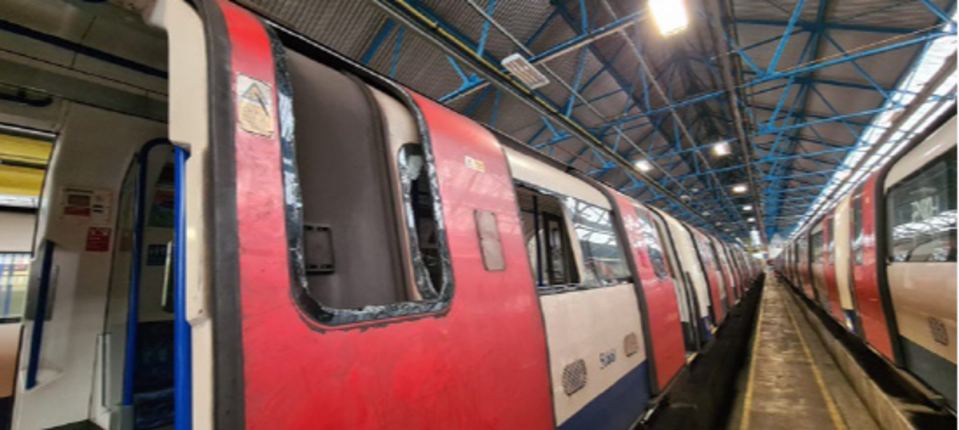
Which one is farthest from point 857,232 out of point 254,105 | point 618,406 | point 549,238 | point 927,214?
point 254,105

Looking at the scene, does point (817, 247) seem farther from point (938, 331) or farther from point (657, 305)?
point (657, 305)

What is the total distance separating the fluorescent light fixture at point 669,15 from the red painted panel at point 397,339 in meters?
4.06

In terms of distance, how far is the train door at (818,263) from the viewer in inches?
310

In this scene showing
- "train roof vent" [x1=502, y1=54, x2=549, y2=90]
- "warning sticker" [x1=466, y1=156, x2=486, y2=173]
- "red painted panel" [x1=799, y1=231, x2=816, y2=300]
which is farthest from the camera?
"red painted panel" [x1=799, y1=231, x2=816, y2=300]

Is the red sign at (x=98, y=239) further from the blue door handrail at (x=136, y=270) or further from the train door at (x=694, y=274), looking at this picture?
the train door at (x=694, y=274)

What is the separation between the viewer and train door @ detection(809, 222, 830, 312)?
25.9 feet

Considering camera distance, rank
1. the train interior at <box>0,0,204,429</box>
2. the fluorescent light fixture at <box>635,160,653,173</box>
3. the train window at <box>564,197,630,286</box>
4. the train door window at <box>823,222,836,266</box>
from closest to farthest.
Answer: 1. the train interior at <box>0,0,204,429</box>
2. the train window at <box>564,197,630,286</box>
3. the train door window at <box>823,222,836,266</box>
4. the fluorescent light fixture at <box>635,160,653,173</box>

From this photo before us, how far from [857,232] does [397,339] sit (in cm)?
633

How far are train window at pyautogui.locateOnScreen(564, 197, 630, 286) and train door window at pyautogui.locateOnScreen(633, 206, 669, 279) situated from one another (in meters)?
0.73

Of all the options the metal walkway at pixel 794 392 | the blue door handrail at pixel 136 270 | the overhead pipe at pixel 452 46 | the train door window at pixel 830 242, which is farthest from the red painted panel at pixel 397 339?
the train door window at pixel 830 242

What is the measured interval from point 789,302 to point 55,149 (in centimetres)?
2096

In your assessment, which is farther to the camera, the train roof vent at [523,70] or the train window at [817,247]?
the train window at [817,247]

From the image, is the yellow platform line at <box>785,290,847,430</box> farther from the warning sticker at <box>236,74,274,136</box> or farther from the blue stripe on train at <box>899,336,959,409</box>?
the warning sticker at <box>236,74,274,136</box>

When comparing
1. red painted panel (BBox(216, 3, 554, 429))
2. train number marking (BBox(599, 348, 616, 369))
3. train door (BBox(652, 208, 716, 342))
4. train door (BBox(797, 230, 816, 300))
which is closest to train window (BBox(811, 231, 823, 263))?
train door (BBox(797, 230, 816, 300))
